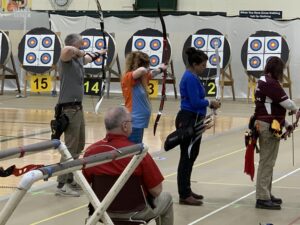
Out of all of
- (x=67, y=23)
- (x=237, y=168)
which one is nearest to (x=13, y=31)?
(x=67, y=23)

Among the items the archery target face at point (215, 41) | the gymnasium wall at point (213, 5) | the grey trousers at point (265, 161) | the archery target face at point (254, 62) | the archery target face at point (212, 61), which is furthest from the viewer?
the gymnasium wall at point (213, 5)

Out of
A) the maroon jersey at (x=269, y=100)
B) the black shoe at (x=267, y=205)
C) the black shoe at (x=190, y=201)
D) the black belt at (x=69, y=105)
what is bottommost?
the black shoe at (x=190, y=201)

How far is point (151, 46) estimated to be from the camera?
20656 mm

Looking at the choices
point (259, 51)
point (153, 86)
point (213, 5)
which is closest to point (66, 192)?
point (153, 86)

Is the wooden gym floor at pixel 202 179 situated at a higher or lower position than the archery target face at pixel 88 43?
lower

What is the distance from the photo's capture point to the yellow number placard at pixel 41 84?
19.9 m

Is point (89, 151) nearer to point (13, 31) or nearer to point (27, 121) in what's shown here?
point (27, 121)

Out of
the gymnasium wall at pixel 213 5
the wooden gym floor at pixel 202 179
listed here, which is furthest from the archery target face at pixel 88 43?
the wooden gym floor at pixel 202 179

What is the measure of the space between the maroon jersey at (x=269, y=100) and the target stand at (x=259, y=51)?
1220 centimetres

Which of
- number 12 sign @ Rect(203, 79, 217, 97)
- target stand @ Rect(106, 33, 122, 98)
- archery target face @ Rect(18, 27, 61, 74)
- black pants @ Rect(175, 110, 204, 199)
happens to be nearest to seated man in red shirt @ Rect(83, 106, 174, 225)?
black pants @ Rect(175, 110, 204, 199)

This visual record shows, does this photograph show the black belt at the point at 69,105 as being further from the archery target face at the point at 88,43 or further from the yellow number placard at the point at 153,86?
the archery target face at the point at 88,43

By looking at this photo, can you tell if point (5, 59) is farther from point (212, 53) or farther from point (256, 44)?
point (256, 44)

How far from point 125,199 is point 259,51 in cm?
1552

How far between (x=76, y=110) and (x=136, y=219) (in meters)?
3.05
